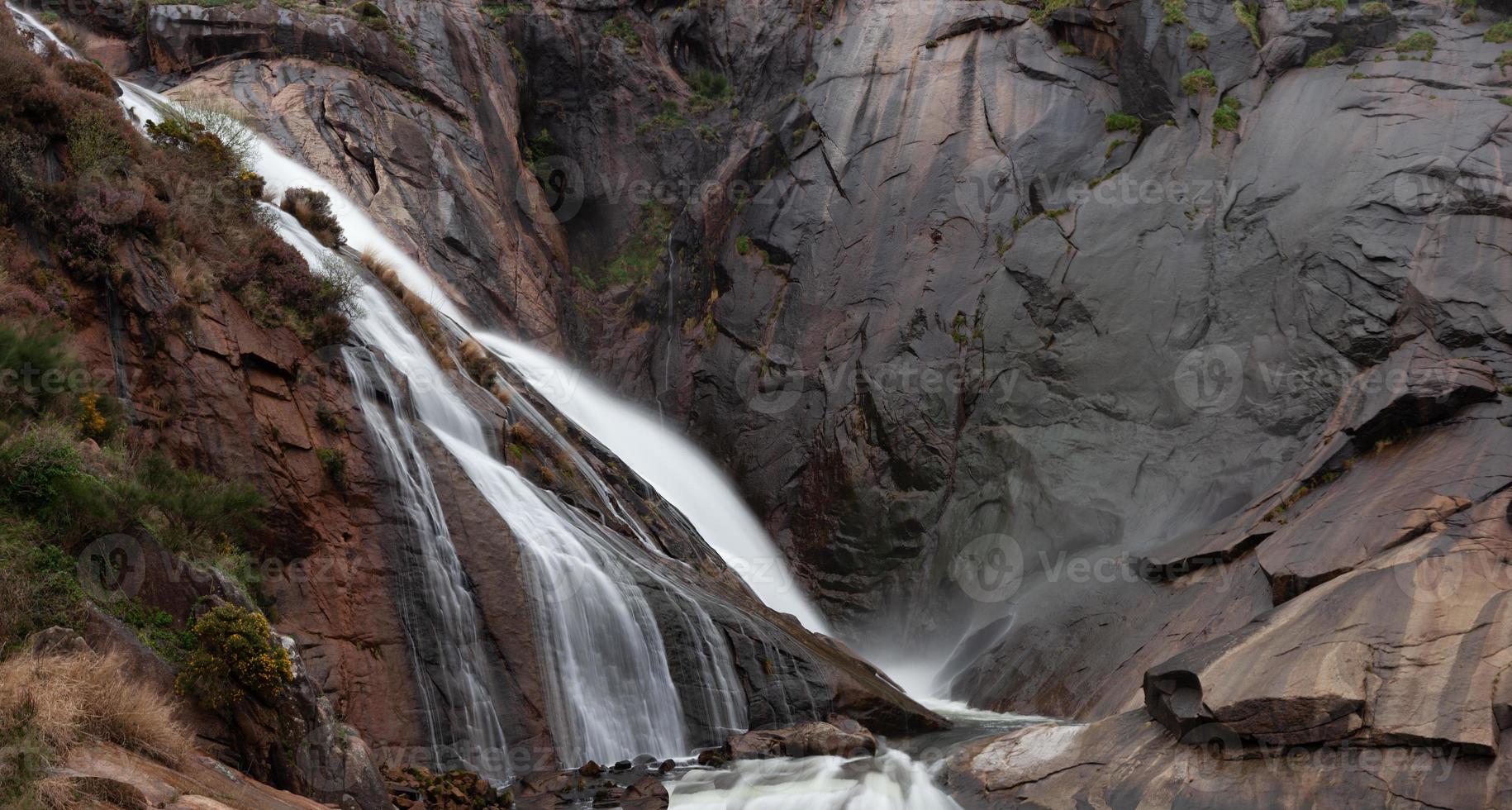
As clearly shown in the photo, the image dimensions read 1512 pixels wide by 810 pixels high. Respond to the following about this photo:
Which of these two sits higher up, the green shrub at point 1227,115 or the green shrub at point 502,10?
the green shrub at point 502,10

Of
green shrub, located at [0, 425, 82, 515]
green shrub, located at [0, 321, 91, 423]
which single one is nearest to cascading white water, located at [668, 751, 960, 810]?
green shrub, located at [0, 425, 82, 515]

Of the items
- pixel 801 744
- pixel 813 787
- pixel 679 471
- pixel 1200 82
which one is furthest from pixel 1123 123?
pixel 813 787

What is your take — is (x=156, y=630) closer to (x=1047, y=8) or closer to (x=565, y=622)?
(x=565, y=622)

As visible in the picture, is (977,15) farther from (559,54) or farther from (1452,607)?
(1452,607)

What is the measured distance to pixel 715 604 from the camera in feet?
52.9

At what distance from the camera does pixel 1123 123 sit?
26.7 m

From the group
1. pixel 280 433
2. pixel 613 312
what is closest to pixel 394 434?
pixel 280 433

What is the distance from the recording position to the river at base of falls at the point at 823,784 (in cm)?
1251

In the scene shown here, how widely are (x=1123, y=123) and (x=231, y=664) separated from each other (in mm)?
23879

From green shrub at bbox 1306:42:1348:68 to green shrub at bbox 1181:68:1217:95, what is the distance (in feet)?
6.79

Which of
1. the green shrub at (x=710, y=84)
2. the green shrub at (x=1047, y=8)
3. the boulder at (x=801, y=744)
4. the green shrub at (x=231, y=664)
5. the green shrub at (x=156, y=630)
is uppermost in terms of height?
the green shrub at (x=710, y=84)

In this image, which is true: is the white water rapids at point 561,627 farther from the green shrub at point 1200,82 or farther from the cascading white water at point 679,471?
the green shrub at point 1200,82

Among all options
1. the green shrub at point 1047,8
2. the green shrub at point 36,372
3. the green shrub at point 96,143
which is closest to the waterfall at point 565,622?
the green shrub at point 96,143

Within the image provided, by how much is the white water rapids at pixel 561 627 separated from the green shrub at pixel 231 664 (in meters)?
3.21
